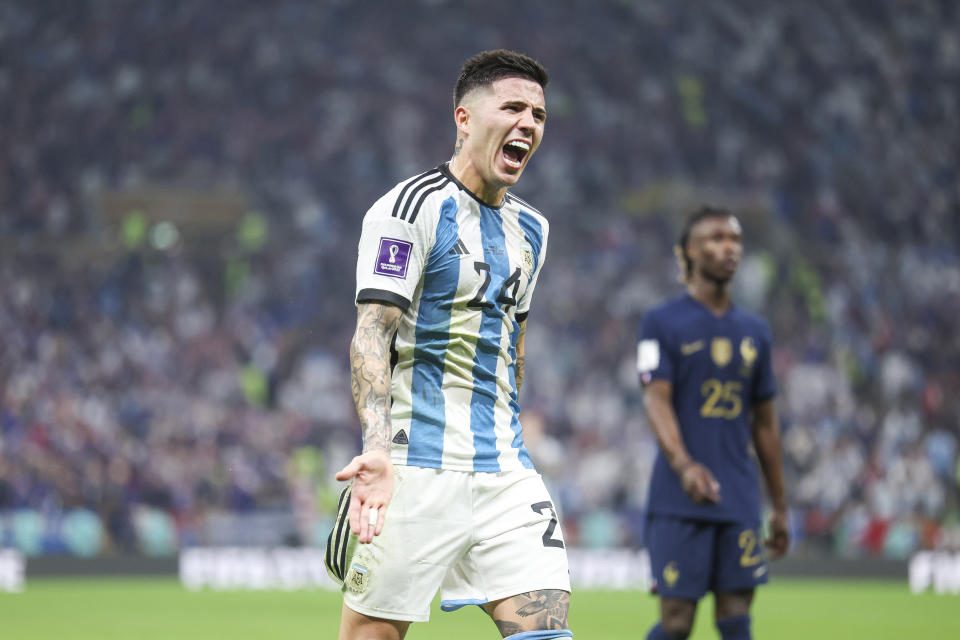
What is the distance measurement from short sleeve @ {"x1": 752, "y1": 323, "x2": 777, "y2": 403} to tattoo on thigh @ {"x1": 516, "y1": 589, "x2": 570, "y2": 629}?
8.85ft

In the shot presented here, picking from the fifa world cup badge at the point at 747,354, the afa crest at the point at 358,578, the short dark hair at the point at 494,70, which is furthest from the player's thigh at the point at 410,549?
the fifa world cup badge at the point at 747,354

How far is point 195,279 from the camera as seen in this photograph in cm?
2247

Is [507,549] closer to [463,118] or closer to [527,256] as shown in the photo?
[527,256]

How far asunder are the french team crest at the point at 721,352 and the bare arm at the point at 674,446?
0.24 meters

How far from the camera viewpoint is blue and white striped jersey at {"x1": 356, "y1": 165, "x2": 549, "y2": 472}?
11.9ft

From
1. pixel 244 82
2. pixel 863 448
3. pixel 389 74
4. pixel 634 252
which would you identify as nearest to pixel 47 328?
pixel 244 82

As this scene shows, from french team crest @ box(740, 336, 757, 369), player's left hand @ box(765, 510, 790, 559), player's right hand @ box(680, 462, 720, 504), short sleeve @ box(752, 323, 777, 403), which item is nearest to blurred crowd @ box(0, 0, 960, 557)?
player's left hand @ box(765, 510, 790, 559)

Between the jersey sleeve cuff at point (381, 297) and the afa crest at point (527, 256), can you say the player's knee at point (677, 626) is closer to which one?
the afa crest at point (527, 256)

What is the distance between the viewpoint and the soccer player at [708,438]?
5.76m

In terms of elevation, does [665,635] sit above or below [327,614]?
above

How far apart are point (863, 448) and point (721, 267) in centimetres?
1346

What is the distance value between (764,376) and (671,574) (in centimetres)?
104

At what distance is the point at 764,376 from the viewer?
19.9 feet


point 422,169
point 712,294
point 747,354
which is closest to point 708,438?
point 747,354
